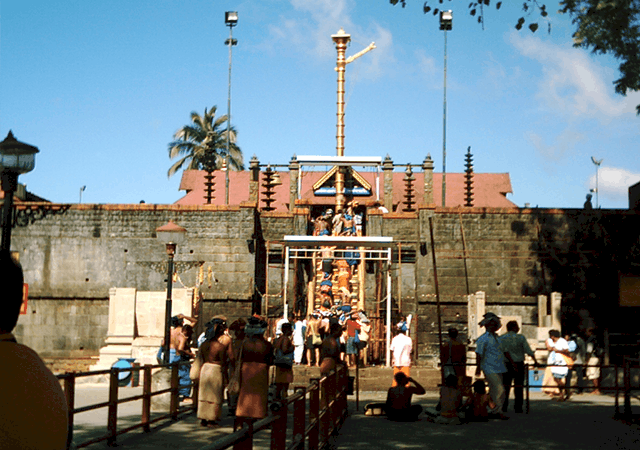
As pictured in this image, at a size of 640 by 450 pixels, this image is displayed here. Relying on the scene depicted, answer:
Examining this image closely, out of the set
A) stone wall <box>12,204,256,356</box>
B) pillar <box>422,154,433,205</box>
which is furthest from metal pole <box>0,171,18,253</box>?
pillar <box>422,154,433,205</box>

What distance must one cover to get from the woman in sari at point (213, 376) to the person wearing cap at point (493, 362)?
439 cm

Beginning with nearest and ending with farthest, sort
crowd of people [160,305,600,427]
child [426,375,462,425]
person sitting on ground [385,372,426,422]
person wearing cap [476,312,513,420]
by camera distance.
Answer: crowd of people [160,305,600,427], child [426,375,462,425], person sitting on ground [385,372,426,422], person wearing cap [476,312,513,420]

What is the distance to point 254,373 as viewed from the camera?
1033 centimetres

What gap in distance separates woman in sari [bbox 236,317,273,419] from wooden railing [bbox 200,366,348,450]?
0.72ft

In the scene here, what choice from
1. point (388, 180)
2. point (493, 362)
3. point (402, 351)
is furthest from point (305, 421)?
point (388, 180)

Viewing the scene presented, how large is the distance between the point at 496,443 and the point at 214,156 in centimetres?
4297

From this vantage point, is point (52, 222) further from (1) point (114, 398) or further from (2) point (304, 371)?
(1) point (114, 398)

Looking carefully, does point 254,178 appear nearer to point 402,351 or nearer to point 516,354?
point 402,351

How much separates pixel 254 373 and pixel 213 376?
174cm

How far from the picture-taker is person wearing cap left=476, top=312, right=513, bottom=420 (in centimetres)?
1354

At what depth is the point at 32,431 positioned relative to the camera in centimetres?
249

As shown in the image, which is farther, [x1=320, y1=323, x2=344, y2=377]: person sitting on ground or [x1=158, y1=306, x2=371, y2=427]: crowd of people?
[x1=320, y1=323, x2=344, y2=377]: person sitting on ground

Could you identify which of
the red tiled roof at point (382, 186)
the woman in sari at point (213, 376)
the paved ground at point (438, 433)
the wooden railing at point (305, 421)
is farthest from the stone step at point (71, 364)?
the red tiled roof at point (382, 186)

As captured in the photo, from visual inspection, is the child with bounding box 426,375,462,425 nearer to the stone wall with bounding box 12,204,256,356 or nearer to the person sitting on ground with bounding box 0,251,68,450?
the person sitting on ground with bounding box 0,251,68,450
